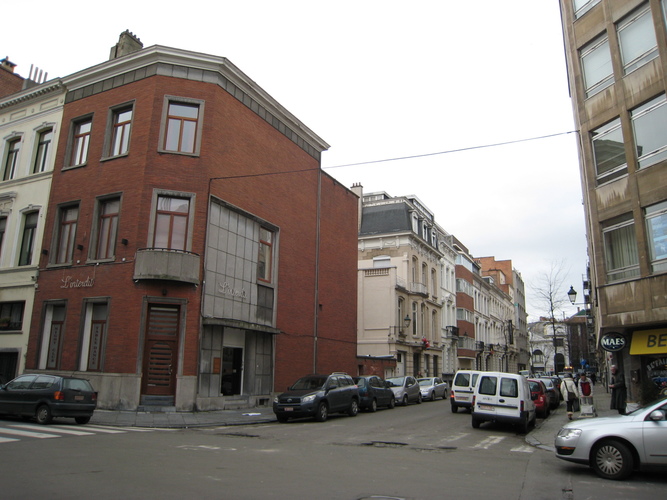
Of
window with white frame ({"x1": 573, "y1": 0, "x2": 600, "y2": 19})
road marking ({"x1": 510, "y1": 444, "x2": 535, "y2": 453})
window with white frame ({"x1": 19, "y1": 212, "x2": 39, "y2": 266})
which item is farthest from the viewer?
window with white frame ({"x1": 19, "y1": 212, "x2": 39, "y2": 266})

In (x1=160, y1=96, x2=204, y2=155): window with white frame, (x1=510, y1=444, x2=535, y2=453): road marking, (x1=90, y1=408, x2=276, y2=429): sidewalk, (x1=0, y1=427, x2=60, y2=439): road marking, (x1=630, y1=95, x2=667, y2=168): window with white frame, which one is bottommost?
(x1=510, y1=444, x2=535, y2=453): road marking

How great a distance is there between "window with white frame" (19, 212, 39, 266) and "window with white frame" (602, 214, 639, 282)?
75.1ft

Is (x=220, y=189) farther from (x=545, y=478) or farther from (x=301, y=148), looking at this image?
(x=545, y=478)

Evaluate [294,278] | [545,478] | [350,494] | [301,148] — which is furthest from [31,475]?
[301,148]

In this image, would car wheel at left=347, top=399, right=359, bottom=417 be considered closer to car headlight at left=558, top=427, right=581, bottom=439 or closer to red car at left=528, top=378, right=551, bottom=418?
red car at left=528, top=378, right=551, bottom=418

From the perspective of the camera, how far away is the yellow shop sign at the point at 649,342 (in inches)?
603

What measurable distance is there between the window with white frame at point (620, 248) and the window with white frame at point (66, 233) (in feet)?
65.5

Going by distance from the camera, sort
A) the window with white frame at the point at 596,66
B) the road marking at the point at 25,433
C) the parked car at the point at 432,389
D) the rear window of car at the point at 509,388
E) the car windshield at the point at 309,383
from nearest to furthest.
A: the road marking at the point at 25,433 → the rear window of car at the point at 509,388 → the window with white frame at the point at 596,66 → the car windshield at the point at 309,383 → the parked car at the point at 432,389

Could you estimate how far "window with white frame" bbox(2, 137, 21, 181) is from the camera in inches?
1016

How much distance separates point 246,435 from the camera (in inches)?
539

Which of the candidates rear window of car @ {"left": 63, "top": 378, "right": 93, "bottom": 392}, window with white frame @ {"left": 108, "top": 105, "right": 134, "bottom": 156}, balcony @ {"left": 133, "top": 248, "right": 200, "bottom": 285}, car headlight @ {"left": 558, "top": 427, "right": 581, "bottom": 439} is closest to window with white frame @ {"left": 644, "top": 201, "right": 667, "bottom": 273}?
car headlight @ {"left": 558, "top": 427, "right": 581, "bottom": 439}

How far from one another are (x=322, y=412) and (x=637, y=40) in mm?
15725

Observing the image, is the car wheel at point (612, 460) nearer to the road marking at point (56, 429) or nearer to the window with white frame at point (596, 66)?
the road marking at point (56, 429)

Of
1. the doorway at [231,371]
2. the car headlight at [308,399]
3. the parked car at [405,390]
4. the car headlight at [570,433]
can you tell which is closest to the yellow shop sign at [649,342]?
the car headlight at [570,433]
